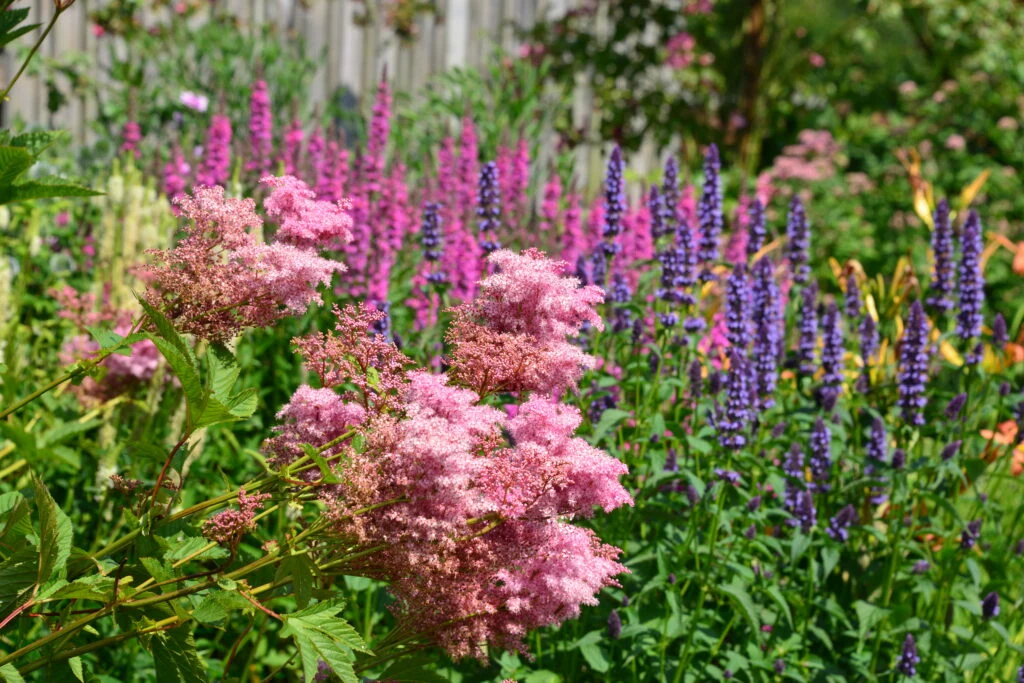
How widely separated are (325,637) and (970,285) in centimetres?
247

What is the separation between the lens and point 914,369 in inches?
121

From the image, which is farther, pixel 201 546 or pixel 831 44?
pixel 831 44

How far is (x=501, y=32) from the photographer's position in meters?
8.86

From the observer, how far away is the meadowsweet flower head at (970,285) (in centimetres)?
329

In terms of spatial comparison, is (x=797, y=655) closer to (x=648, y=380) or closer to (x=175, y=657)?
(x=648, y=380)

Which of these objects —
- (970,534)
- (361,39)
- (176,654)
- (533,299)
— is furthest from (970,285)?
(361,39)

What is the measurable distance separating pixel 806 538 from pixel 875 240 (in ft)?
22.8

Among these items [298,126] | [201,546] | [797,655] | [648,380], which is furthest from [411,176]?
[201,546]

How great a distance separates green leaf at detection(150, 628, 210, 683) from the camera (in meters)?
1.53

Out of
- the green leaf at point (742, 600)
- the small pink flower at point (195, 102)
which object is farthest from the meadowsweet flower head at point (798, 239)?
Answer: the small pink flower at point (195, 102)

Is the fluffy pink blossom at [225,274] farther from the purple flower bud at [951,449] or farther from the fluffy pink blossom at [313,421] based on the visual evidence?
the purple flower bud at [951,449]

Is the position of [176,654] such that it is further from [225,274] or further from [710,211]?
[710,211]

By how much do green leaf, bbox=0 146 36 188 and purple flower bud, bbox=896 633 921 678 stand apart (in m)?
2.17

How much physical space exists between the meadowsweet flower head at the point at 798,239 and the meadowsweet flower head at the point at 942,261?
0.36 meters
